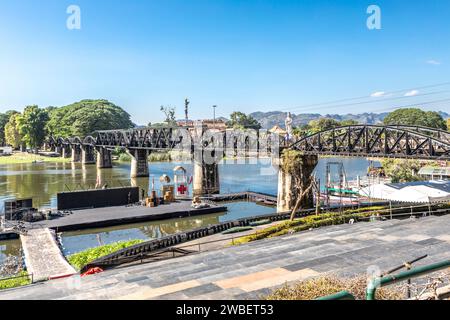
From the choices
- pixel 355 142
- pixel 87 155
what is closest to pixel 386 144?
pixel 355 142

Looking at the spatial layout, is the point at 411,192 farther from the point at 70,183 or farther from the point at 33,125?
the point at 33,125

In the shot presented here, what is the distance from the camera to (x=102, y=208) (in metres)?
48.0

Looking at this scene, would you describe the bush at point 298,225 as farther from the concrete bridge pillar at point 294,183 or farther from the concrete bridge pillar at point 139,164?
the concrete bridge pillar at point 139,164

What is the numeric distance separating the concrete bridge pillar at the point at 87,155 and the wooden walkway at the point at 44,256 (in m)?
99.1

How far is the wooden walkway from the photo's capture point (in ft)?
79.7

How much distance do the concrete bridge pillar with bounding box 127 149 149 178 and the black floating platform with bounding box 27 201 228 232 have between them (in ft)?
141

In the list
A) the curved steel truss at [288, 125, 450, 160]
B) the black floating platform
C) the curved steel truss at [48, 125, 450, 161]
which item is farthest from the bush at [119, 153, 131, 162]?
the curved steel truss at [288, 125, 450, 160]

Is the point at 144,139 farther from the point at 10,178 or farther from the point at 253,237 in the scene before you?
the point at 253,237

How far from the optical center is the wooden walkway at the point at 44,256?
79.7 feet

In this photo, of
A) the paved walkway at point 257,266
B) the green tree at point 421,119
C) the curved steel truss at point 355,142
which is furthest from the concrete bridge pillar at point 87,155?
the green tree at point 421,119

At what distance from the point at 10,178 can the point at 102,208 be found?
180 feet

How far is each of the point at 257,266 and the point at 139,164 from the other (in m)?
80.9
